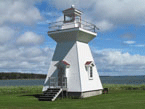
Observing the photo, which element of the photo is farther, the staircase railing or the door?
the door

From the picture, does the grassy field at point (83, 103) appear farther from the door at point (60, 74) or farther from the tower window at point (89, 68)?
the tower window at point (89, 68)

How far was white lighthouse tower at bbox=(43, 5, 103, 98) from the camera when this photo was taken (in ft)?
72.0

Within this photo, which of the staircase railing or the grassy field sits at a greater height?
the staircase railing

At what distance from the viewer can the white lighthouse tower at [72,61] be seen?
2195 cm

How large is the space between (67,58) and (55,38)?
283 cm

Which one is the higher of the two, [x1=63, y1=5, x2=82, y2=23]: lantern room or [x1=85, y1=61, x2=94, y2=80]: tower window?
[x1=63, y1=5, x2=82, y2=23]: lantern room

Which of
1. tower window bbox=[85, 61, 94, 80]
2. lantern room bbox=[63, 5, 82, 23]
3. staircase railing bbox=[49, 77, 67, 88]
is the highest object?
lantern room bbox=[63, 5, 82, 23]

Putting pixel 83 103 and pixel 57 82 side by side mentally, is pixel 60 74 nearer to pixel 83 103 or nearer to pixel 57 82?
pixel 57 82

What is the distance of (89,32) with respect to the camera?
2355 centimetres

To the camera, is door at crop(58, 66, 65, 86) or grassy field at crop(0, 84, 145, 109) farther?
door at crop(58, 66, 65, 86)

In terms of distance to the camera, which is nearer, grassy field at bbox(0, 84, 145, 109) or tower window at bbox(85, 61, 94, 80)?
grassy field at bbox(0, 84, 145, 109)

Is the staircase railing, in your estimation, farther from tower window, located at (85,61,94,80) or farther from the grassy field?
tower window, located at (85,61,94,80)

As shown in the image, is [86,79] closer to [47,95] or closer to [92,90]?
[92,90]

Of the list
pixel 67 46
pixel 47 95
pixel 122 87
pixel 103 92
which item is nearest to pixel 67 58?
pixel 67 46
